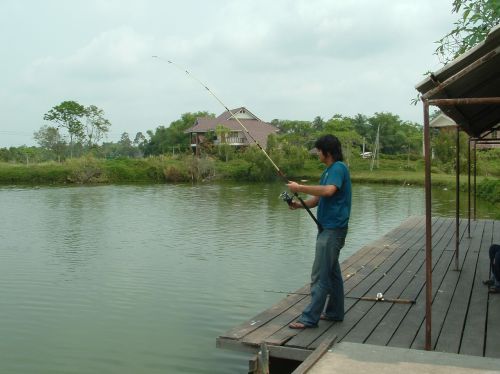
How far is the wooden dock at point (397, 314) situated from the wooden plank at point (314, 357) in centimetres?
12

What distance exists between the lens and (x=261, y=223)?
51.5ft

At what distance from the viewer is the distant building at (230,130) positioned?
5119cm

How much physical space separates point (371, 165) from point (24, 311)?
37.7m

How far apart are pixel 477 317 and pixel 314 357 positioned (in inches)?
68.0

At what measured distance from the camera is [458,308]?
196 inches

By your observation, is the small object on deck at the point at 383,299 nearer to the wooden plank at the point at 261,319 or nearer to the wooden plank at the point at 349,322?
the wooden plank at the point at 349,322

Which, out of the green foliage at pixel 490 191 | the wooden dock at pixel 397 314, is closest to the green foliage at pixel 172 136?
the green foliage at pixel 490 191

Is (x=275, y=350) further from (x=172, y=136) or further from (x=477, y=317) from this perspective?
(x=172, y=136)

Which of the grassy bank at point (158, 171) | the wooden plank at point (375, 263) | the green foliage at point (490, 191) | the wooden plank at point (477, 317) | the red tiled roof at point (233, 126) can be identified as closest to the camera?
the wooden plank at point (477, 317)

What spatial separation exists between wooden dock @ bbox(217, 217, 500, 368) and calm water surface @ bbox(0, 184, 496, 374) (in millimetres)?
1012

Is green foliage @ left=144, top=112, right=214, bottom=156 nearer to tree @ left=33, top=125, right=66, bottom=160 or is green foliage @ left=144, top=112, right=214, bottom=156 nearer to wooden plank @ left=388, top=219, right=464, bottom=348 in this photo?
tree @ left=33, top=125, right=66, bottom=160

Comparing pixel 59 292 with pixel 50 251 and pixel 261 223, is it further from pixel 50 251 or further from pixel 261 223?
pixel 261 223

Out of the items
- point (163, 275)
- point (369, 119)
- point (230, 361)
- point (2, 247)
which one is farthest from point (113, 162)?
point (230, 361)

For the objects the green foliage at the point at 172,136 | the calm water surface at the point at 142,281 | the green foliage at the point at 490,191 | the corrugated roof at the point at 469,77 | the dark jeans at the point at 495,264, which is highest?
the green foliage at the point at 172,136
